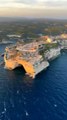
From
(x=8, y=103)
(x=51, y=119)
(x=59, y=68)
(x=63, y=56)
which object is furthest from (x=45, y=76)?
(x=63, y=56)

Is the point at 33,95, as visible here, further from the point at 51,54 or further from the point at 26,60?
the point at 51,54

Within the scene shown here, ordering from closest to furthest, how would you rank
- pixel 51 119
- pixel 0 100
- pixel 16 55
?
pixel 51 119, pixel 0 100, pixel 16 55

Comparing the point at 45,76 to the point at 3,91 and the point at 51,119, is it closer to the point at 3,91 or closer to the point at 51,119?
the point at 3,91

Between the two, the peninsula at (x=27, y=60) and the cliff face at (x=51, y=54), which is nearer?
the peninsula at (x=27, y=60)

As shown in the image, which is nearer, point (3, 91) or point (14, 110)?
point (14, 110)

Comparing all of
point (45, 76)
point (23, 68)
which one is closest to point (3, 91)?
point (45, 76)

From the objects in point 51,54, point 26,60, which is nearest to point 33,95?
point 26,60

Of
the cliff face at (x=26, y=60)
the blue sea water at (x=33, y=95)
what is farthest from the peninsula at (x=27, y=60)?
the blue sea water at (x=33, y=95)

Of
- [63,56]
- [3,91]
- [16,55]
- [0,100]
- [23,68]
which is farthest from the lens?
[63,56]

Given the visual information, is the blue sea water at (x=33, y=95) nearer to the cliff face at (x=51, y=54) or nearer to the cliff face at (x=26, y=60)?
the cliff face at (x=26, y=60)
